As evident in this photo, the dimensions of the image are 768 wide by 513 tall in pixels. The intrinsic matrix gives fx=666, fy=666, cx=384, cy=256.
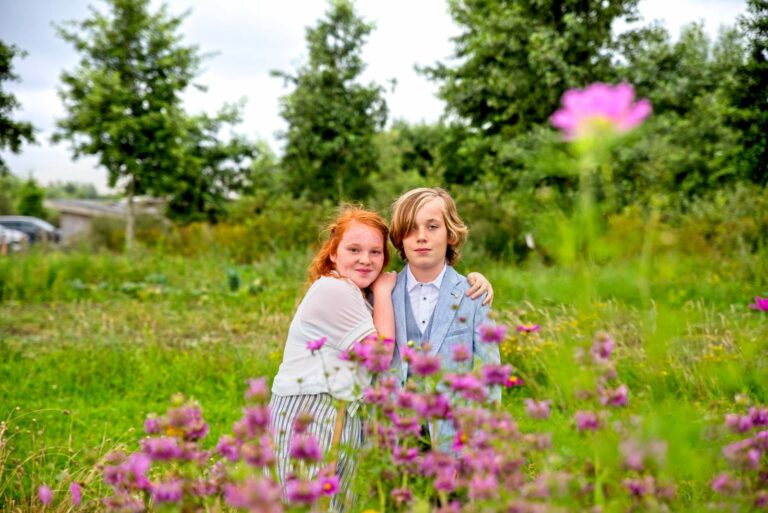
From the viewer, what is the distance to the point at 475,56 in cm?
1425

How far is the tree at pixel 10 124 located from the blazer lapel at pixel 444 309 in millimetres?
18663

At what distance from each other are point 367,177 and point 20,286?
13.2 metres

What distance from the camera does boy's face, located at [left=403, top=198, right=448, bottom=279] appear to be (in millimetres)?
2549

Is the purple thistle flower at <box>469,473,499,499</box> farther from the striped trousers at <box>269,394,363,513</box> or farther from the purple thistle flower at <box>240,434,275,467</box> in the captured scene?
the striped trousers at <box>269,394,363,513</box>

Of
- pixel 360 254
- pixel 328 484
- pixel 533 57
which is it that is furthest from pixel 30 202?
pixel 328 484

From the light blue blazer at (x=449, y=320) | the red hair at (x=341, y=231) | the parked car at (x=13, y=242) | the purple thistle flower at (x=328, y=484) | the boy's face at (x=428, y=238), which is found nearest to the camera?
the purple thistle flower at (x=328, y=484)

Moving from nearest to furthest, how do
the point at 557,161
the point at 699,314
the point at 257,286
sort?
the point at 557,161, the point at 699,314, the point at 257,286

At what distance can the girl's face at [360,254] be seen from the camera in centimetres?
258

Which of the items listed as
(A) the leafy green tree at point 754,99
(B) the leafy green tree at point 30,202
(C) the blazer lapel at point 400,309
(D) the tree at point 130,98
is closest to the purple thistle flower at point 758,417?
(C) the blazer lapel at point 400,309

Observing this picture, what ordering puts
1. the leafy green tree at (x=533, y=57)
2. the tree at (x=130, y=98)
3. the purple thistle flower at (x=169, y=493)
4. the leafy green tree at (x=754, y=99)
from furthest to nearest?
the tree at (x=130, y=98)
the leafy green tree at (x=533, y=57)
the leafy green tree at (x=754, y=99)
the purple thistle flower at (x=169, y=493)

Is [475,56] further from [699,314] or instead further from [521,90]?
[699,314]

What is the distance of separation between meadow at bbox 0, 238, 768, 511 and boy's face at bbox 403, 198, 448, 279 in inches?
23.5

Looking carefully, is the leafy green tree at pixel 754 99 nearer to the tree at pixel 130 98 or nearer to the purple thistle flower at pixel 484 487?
the purple thistle flower at pixel 484 487

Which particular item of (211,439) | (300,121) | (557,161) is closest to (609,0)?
(300,121)
